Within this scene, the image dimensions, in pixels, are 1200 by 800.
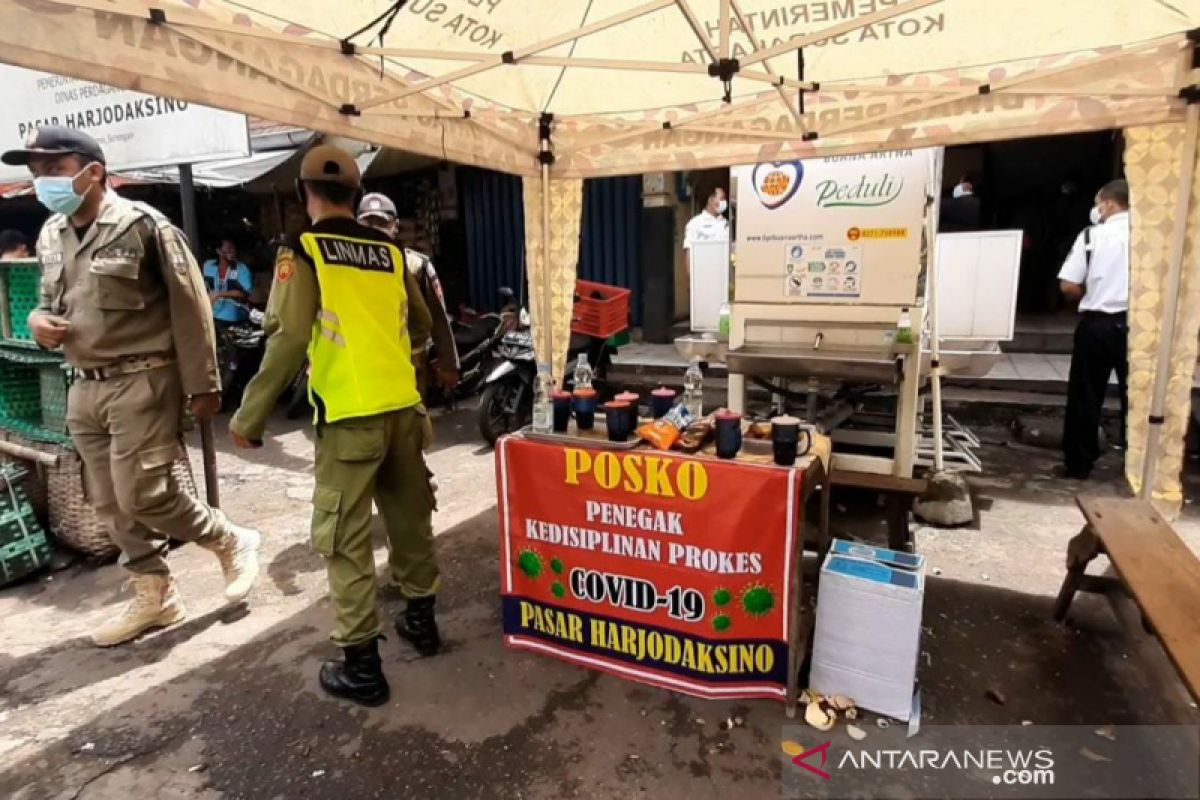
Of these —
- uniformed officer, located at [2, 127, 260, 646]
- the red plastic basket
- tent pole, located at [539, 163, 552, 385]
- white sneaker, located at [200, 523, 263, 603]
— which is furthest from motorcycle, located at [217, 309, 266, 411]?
uniformed officer, located at [2, 127, 260, 646]

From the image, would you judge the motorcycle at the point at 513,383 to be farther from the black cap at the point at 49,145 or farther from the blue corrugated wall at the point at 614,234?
the black cap at the point at 49,145

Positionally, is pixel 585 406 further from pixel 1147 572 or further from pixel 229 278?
pixel 229 278

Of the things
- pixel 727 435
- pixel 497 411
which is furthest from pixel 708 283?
pixel 727 435

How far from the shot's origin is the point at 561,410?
2857 mm

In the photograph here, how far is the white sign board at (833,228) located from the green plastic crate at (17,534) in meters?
4.08

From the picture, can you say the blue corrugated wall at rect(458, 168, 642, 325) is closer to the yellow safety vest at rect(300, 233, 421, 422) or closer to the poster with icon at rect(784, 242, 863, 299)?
the poster with icon at rect(784, 242, 863, 299)

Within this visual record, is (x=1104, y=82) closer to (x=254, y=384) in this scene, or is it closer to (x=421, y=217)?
(x=254, y=384)

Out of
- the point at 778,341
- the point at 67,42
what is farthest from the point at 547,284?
the point at 67,42

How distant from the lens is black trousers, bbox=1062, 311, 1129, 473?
4.61 meters

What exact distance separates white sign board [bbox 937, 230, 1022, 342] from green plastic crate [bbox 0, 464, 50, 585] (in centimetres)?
535

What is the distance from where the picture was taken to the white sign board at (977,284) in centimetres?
432

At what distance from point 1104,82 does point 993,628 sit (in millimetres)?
2436

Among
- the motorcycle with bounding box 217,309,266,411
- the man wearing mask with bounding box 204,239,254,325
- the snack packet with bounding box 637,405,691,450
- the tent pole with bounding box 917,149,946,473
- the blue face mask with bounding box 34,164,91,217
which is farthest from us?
the man wearing mask with bounding box 204,239,254,325

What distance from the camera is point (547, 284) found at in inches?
183
